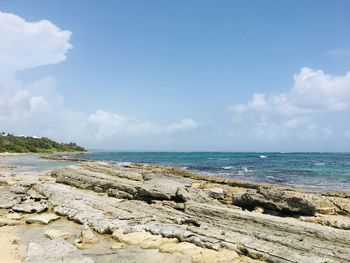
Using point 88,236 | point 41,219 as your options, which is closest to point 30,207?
point 41,219

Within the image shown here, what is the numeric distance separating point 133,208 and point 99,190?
8.18 m

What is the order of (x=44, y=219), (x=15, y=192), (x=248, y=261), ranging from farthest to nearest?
1. (x=15, y=192)
2. (x=44, y=219)
3. (x=248, y=261)

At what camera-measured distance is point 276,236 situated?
12930 mm

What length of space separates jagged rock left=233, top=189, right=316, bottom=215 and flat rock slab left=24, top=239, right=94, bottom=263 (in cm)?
983

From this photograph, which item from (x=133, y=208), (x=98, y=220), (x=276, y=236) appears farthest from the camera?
(x=133, y=208)

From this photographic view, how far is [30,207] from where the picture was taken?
19625 millimetres

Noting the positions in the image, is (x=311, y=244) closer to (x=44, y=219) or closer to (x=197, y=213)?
(x=197, y=213)

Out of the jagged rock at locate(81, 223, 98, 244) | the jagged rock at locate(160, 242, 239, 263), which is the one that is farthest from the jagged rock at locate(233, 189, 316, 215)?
the jagged rock at locate(81, 223, 98, 244)

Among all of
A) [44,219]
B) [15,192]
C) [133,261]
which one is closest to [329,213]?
[133,261]

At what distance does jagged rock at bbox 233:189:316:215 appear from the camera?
55.5 ft

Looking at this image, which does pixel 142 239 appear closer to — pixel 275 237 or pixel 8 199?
pixel 275 237

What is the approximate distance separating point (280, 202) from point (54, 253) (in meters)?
11.2

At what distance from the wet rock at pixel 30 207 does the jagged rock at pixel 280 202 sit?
11.9 metres

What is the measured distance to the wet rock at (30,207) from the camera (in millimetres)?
19344
